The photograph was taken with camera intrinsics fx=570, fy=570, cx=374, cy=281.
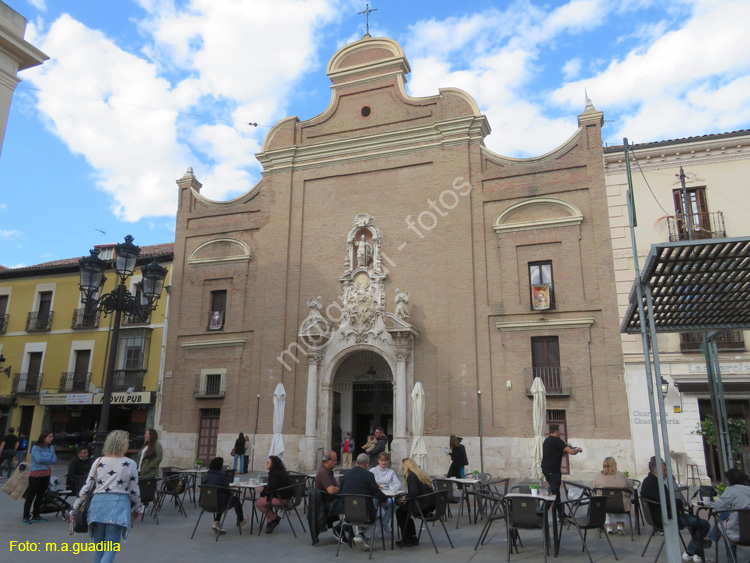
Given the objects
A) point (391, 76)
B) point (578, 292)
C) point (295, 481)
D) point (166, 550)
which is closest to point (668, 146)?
point (578, 292)

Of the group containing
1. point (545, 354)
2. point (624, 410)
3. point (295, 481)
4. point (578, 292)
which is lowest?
point (295, 481)

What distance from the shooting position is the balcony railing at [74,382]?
25.6m

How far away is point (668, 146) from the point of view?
18078 millimetres

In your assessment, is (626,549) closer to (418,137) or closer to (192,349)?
(418,137)

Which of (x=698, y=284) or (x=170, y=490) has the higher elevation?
(x=698, y=284)

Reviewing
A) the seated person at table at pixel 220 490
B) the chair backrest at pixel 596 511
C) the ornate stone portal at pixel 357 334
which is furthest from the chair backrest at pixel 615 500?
the ornate stone portal at pixel 357 334

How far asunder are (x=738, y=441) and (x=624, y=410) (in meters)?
2.97

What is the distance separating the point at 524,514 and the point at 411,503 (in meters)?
1.71

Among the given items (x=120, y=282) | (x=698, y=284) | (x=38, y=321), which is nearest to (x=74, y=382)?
(x=38, y=321)

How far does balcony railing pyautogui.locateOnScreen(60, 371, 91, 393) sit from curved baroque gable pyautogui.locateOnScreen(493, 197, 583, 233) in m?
19.2

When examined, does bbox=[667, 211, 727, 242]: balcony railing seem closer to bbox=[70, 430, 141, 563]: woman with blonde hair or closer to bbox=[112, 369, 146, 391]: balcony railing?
bbox=[70, 430, 141, 563]: woman with blonde hair

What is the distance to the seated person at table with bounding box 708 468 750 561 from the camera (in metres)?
7.01

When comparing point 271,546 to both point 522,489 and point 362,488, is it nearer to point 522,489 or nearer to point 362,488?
point 362,488

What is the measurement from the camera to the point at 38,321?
27.6 m
